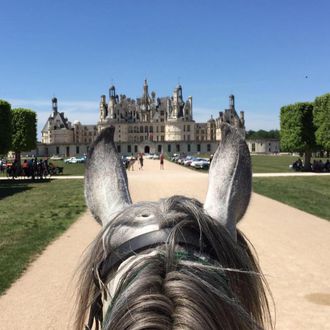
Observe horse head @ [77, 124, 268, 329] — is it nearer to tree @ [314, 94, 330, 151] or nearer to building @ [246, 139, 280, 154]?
tree @ [314, 94, 330, 151]

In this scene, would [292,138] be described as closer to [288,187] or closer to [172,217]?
[288,187]

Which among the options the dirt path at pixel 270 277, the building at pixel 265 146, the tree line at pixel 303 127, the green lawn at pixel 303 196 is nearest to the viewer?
the dirt path at pixel 270 277

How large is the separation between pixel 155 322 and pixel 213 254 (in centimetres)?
42

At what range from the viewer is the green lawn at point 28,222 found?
779 centimetres

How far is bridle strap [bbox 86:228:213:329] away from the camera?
1.15 m

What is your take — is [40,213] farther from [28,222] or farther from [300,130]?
[300,130]

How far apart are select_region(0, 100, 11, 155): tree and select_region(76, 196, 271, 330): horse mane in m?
29.5

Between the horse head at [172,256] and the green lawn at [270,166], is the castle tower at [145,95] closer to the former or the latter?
the green lawn at [270,166]

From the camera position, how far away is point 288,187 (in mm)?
21406

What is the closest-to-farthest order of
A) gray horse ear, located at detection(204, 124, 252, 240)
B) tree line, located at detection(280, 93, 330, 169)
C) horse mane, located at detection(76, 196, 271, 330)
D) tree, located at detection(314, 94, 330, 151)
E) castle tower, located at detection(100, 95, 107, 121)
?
horse mane, located at detection(76, 196, 271, 330) < gray horse ear, located at detection(204, 124, 252, 240) < tree, located at detection(314, 94, 330, 151) < tree line, located at detection(280, 93, 330, 169) < castle tower, located at detection(100, 95, 107, 121)

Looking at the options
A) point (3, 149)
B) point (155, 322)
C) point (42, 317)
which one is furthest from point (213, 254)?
point (3, 149)

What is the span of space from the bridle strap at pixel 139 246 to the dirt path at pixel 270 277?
131 centimetres

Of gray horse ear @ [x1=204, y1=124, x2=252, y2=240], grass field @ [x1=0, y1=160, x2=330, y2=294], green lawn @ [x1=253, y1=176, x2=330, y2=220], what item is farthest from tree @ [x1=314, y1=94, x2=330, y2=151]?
gray horse ear @ [x1=204, y1=124, x2=252, y2=240]

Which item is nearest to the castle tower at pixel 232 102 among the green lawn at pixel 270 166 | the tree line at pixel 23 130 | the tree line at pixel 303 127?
the green lawn at pixel 270 166
